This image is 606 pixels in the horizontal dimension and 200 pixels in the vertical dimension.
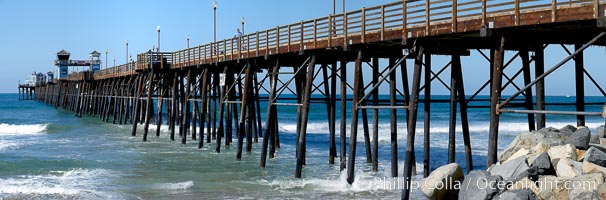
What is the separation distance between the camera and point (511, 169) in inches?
456

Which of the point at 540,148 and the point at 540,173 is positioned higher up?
the point at 540,148

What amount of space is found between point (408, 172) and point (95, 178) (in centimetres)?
969

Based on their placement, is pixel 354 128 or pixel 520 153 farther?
pixel 354 128

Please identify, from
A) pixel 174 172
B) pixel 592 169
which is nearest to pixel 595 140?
pixel 592 169

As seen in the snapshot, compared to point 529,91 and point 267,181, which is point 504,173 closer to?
point 529,91

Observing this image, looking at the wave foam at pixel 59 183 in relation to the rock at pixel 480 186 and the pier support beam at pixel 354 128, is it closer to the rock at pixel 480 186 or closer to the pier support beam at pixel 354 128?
the pier support beam at pixel 354 128

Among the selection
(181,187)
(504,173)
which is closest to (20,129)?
(181,187)

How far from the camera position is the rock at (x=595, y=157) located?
1087cm

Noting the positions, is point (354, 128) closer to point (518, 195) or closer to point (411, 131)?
point (411, 131)

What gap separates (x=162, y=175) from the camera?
20547 millimetres

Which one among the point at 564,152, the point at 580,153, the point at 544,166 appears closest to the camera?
the point at 544,166

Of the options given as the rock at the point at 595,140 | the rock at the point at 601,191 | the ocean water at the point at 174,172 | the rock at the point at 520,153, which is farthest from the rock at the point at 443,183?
the rock at the point at 601,191

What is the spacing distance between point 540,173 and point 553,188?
1.85 feet

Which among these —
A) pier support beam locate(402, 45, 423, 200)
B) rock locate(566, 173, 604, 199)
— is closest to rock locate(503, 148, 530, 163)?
rock locate(566, 173, 604, 199)
